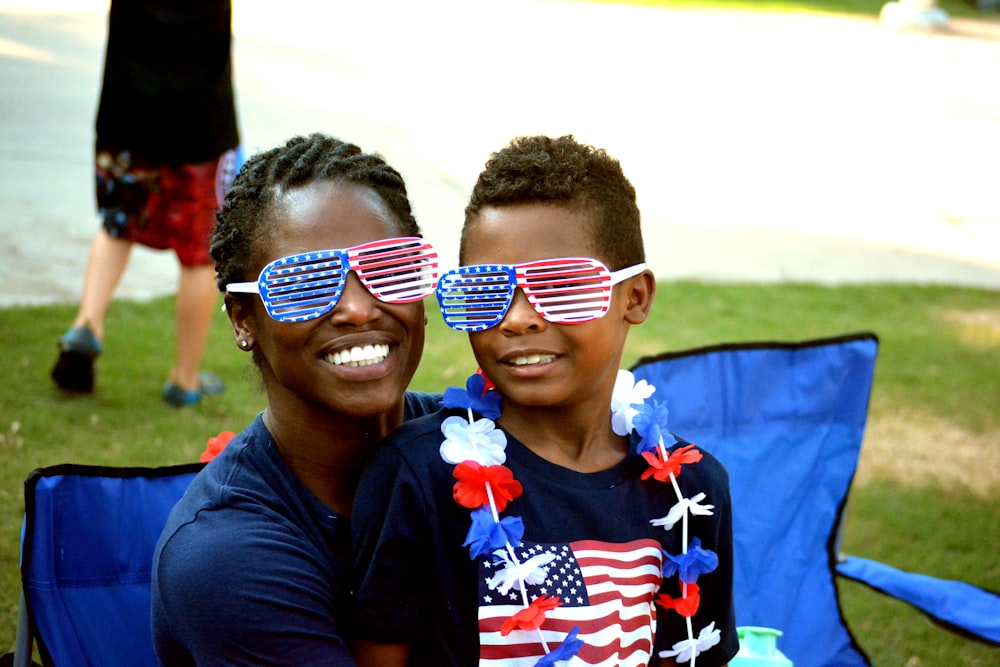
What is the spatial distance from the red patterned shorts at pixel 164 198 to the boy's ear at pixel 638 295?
2703 millimetres

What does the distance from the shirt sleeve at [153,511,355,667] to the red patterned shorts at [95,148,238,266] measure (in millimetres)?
2833

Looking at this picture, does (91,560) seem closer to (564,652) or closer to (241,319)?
(241,319)

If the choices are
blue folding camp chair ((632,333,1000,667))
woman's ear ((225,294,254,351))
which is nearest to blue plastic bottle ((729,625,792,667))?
blue folding camp chair ((632,333,1000,667))

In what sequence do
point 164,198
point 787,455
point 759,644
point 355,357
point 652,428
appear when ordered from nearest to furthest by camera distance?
point 355,357, point 652,428, point 759,644, point 787,455, point 164,198

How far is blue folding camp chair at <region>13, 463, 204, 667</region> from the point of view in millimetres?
2197

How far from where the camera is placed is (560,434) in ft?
6.81

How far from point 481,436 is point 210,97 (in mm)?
2921

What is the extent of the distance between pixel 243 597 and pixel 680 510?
76cm

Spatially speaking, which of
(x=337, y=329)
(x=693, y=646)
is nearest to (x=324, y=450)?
(x=337, y=329)

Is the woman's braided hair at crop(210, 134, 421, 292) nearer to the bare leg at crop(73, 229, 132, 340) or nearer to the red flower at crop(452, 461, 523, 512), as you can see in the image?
the red flower at crop(452, 461, 523, 512)

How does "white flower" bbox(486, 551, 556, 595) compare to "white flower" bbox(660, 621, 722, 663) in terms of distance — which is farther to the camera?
"white flower" bbox(660, 621, 722, 663)

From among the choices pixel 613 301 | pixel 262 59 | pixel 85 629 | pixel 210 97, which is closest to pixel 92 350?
pixel 210 97

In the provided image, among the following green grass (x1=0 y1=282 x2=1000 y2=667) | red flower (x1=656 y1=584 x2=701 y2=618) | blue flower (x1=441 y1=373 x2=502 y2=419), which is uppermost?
blue flower (x1=441 y1=373 x2=502 y2=419)

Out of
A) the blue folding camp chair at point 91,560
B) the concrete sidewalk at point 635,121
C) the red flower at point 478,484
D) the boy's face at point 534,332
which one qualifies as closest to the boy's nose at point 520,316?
the boy's face at point 534,332
